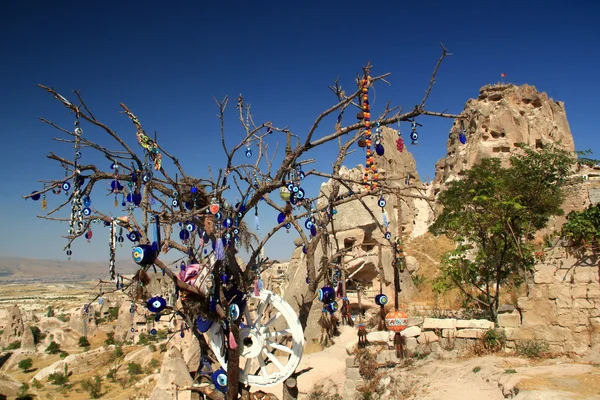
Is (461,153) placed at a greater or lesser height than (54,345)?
greater

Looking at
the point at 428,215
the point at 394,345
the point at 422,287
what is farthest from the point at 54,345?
the point at 428,215

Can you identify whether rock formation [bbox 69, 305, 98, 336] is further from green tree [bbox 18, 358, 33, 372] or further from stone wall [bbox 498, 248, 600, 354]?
stone wall [bbox 498, 248, 600, 354]

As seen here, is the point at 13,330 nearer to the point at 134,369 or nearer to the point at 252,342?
the point at 134,369

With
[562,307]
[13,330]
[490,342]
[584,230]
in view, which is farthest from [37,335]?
[584,230]

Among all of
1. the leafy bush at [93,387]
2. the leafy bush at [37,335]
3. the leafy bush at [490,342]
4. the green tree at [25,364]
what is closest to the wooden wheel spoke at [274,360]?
the leafy bush at [490,342]

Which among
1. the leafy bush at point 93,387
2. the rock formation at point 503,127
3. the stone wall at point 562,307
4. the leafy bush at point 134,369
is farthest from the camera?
the rock formation at point 503,127

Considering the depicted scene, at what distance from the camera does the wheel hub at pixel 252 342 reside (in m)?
6.58

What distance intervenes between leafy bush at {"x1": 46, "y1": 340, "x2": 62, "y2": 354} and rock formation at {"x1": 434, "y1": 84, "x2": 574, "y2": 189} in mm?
35472

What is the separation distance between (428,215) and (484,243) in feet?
98.5

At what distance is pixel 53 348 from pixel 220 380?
27457 mm

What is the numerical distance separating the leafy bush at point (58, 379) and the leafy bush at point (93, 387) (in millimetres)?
1476

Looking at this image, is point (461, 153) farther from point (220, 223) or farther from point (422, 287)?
point (220, 223)

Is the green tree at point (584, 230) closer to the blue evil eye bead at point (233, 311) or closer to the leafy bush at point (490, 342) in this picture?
the leafy bush at point (490, 342)

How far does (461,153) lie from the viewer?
41906mm
